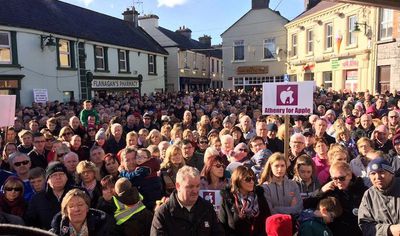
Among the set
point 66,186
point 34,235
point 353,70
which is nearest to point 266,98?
point 66,186

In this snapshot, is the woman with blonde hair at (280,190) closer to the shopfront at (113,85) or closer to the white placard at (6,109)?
the white placard at (6,109)

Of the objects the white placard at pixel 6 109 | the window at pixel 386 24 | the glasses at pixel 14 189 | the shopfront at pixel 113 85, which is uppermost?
the window at pixel 386 24

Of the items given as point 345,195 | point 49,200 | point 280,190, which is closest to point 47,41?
point 49,200

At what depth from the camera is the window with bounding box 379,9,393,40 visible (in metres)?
17.5

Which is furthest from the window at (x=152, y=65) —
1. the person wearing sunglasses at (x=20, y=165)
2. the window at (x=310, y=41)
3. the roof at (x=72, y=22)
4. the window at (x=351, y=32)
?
the person wearing sunglasses at (x=20, y=165)

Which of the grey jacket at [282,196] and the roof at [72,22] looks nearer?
the grey jacket at [282,196]

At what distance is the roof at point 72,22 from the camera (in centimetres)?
1647

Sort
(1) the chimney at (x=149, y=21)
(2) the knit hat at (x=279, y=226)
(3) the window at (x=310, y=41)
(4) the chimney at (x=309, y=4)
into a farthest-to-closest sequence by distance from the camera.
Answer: (1) the chimney at (x=149, y=21) < (4) the chimney at (x=309, y=4) < (3) the window at (x=310, y=41) < (2) the knit hat at (x=279, y=226)

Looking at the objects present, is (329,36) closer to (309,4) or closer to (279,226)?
(309,4)

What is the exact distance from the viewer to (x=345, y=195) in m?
3.79

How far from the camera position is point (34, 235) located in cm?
78

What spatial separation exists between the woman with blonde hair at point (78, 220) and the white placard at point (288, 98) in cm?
333

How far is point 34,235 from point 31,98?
17047 millimetres

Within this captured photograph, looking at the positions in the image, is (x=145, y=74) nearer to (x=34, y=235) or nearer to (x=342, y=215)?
(x=342, y=215)
